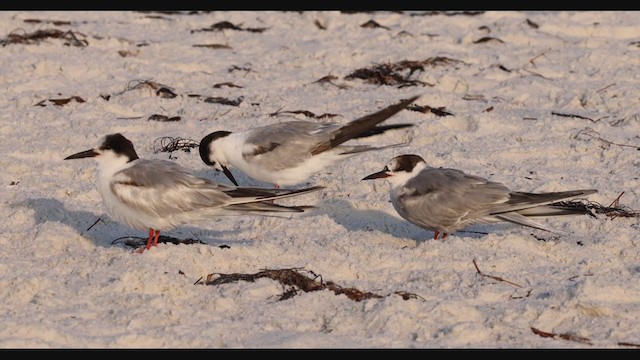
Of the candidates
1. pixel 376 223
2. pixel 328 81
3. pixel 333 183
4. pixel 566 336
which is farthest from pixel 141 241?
pixel 328 81

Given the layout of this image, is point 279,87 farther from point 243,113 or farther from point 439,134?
point 439,134

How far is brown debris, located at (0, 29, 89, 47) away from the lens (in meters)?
8.67

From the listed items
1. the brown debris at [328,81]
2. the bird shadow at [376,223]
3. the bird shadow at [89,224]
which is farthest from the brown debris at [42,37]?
the bird shadow at [376,223]

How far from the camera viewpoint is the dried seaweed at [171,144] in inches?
264

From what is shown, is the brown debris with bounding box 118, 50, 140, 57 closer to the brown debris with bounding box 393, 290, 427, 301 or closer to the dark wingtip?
the dark wingtip

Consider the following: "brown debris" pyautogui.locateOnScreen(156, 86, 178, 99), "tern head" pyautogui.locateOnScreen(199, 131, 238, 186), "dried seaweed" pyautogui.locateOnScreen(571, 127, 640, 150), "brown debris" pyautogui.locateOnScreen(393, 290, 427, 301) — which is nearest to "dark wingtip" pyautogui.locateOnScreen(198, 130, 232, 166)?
"tern head" pyautogui.locateOnScreen(199, 131, 238, 186)

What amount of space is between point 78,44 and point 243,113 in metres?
2.11

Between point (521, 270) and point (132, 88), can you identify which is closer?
point (521, 270)

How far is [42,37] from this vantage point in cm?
877

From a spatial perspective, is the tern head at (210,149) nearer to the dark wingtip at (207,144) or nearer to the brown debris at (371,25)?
the dark wingtip at (207,144)

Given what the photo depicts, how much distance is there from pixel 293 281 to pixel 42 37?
4911 millimetres

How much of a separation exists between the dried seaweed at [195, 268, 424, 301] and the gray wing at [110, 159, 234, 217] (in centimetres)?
43

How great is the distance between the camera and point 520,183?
20.0ft
